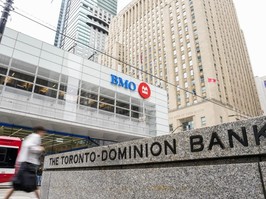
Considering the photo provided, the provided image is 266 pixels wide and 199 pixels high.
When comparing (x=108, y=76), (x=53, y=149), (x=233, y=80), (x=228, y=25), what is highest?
(x=228, y=25)

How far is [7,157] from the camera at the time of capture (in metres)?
14.1

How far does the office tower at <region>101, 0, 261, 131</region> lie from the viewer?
49688 mm

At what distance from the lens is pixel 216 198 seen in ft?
8.68

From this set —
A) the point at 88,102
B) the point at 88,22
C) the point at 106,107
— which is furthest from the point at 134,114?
the point at 88,22

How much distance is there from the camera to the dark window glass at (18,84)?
16125mm

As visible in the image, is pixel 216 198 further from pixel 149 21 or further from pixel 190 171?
pixel 149 21

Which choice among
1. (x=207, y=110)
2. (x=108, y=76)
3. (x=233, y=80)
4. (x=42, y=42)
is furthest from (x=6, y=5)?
(x=233, y=80)

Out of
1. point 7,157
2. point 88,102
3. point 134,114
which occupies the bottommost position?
point 7,157

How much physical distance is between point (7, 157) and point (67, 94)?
22.0ft

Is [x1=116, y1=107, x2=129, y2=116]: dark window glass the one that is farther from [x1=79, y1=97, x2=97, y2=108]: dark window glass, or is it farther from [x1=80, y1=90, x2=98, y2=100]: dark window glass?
[x1=80, y1=90, x2=98, y2=100]: dark window glass

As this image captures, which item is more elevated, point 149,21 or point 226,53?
point 149,21

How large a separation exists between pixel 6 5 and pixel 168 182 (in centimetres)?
969

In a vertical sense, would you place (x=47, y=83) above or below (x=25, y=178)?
above

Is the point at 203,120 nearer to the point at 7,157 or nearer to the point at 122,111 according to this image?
the point at 122,111
